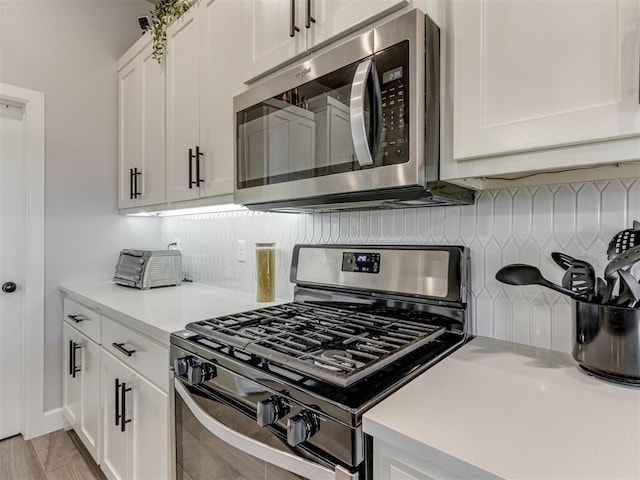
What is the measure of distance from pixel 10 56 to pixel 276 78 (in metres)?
1.98

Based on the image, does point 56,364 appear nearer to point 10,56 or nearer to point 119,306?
point 119,306

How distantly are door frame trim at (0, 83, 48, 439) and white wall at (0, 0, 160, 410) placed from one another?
0.12ft

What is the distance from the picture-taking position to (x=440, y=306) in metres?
1.09

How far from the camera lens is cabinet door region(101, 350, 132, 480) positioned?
1432 mm

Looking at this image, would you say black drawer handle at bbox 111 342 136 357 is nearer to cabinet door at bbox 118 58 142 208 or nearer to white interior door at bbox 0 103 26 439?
cabinet door at bbox 118 58 142 208

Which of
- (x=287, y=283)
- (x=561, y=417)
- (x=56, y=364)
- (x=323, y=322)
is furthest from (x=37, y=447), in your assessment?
(x=561, y=417)

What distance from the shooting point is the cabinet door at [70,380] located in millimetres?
1978

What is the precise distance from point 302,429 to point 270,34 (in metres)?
1.22

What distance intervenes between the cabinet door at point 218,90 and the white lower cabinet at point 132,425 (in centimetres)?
83

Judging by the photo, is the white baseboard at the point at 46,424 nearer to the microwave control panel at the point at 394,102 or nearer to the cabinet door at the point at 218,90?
the cabinet door at the point at 218,90

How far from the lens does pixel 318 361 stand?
2.53ft

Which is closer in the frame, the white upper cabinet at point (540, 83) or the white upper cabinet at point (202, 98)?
→ the white upper cabinet at point (540, 83)

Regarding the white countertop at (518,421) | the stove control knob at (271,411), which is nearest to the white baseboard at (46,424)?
the stove control knob at (271,411)

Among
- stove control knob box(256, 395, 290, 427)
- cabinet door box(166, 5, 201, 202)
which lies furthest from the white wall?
stove control knob box(256, 395, 290, 427)
